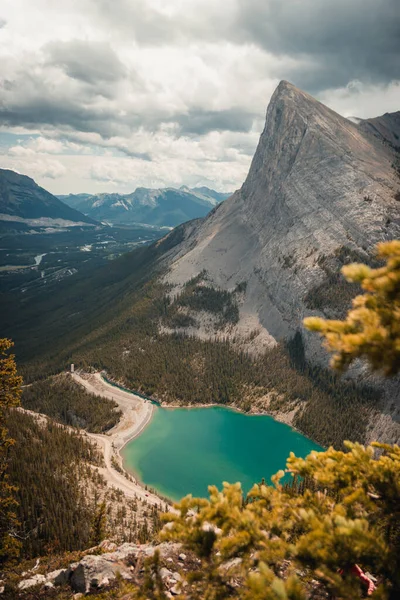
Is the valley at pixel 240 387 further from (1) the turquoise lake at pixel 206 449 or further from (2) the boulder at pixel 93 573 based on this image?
(2) the boulder at pixel 93 573

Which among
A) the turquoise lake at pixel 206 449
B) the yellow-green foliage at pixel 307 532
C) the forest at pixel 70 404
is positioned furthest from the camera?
the forest at pixel 70 404

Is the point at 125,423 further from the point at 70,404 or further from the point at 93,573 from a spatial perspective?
the point at 93,573

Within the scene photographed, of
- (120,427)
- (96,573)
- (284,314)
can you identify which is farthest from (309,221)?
(96,573)

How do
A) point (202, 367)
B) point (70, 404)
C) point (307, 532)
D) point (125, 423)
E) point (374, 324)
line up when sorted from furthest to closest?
point (202, 367) < point (70, 404) < point (125, 423) < point (307, 532) < point (374, 324)

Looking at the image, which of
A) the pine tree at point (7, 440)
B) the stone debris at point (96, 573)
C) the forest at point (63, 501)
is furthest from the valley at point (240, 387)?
the pine tree at point (7, 440)

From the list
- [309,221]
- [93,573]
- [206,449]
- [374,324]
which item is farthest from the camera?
[309,221]

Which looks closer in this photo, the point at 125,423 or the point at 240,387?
the point at 125,423

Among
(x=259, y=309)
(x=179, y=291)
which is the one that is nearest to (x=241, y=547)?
(x=259, y=309)
